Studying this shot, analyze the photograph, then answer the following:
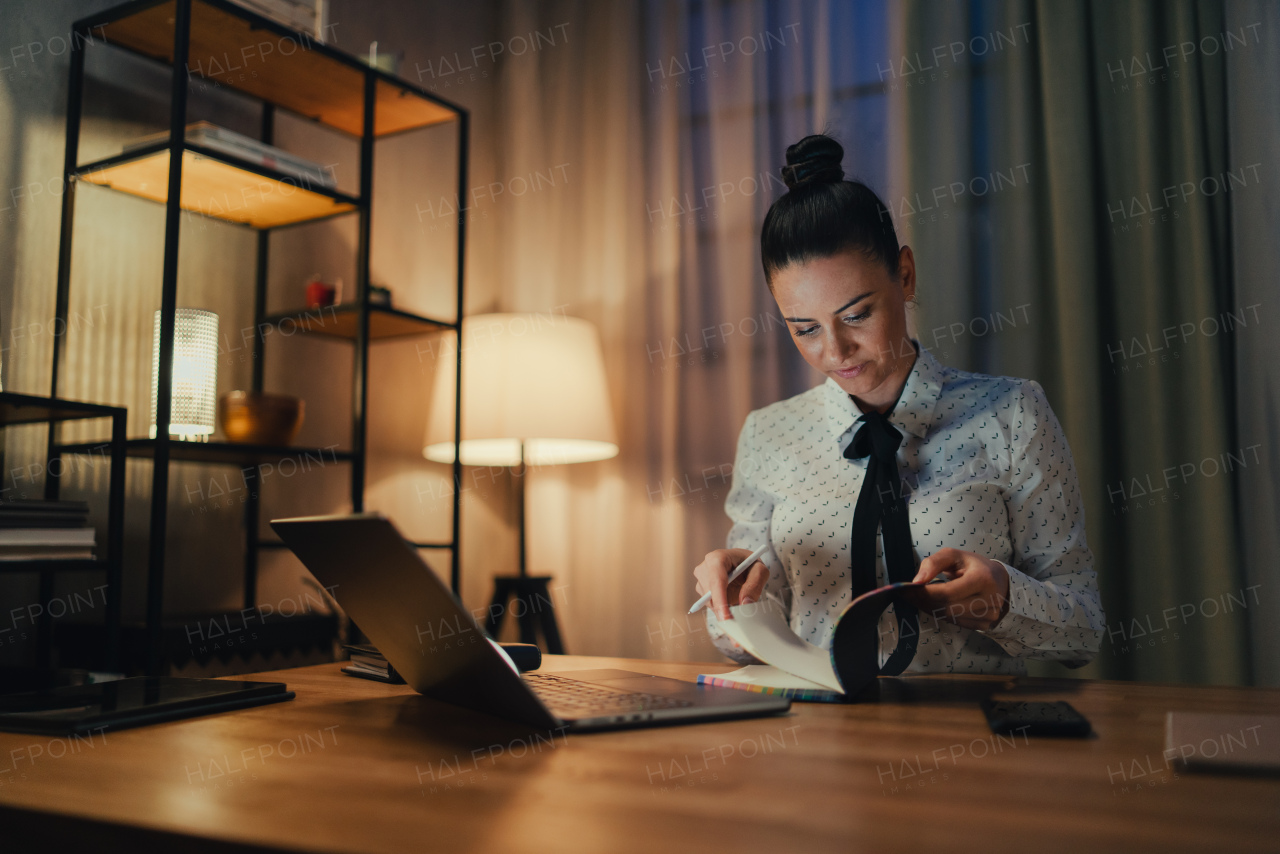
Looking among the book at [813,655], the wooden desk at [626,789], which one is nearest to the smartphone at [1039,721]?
the wooden desk at [626,789]

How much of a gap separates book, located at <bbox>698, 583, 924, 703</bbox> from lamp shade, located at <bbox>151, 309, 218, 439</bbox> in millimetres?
1319

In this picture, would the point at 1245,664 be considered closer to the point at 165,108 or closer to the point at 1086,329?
the point at 1086,329

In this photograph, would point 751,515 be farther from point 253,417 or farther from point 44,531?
point 44,531

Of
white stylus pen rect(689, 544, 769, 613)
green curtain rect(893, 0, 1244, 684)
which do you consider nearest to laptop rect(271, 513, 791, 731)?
white stylus pen rect(689, 544, 769, 613)

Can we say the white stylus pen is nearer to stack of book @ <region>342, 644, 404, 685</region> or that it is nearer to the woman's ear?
stack of book @ <region>342, 644, 404, 685</region>

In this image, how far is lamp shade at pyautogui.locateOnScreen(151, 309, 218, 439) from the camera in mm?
1791

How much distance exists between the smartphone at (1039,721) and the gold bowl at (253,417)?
1587 mm

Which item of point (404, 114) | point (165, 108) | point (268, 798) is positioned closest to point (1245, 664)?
point (268, 798)

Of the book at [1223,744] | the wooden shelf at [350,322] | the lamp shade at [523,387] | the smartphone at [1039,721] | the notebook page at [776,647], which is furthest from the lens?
the lamp shade at [523,387]

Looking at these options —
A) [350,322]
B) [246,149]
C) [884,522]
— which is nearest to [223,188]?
[246,149]

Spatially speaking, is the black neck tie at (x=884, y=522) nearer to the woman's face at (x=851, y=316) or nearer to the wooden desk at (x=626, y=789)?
the woman's face at (x=851, y=316)

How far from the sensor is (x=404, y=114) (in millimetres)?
2408

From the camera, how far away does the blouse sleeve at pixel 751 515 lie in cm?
153

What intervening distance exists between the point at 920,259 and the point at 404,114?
4.82 ft
